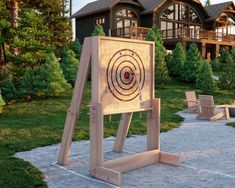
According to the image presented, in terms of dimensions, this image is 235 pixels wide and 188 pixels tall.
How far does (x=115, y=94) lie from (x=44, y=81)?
9.70 m

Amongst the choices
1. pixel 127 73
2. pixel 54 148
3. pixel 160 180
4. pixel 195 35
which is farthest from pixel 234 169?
pixel 195 35

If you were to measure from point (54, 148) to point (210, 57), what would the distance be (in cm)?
2920

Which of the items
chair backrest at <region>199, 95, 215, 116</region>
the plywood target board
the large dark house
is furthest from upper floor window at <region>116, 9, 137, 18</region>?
the plywood target board

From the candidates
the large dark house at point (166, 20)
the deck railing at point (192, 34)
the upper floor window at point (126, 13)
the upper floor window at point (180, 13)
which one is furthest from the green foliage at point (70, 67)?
the upper floor window at point (180, 13)

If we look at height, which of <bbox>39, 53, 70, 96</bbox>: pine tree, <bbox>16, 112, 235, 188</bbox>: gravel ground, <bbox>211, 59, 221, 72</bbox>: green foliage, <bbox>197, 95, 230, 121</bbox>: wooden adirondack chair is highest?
<bbox>211, 59, 221, 72</bbox>: green foliage

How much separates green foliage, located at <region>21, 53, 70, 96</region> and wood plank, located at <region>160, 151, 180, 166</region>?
30.7 feet

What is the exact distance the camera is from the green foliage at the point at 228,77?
20.3 m

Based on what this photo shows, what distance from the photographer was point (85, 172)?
6.09 m

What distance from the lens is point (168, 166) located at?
6.57 meters

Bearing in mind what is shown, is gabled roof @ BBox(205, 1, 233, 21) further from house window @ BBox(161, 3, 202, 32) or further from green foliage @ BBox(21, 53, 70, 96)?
green foliage @ BBox(21, 53, 70, 96)

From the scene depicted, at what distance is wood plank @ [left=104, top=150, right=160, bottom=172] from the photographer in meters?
6.06

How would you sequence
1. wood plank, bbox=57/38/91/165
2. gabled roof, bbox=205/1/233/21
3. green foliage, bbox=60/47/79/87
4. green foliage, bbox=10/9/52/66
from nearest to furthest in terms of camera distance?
wood plank, bbox=57/38/91/165, green foliage, bbox=10/9/52/66, green foliage, bbox=60/47/79/87, gabled roof, bbox=205/1/233/21

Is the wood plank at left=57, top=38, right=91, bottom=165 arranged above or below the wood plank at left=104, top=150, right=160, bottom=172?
above

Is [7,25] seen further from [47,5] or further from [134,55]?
[134,55]
